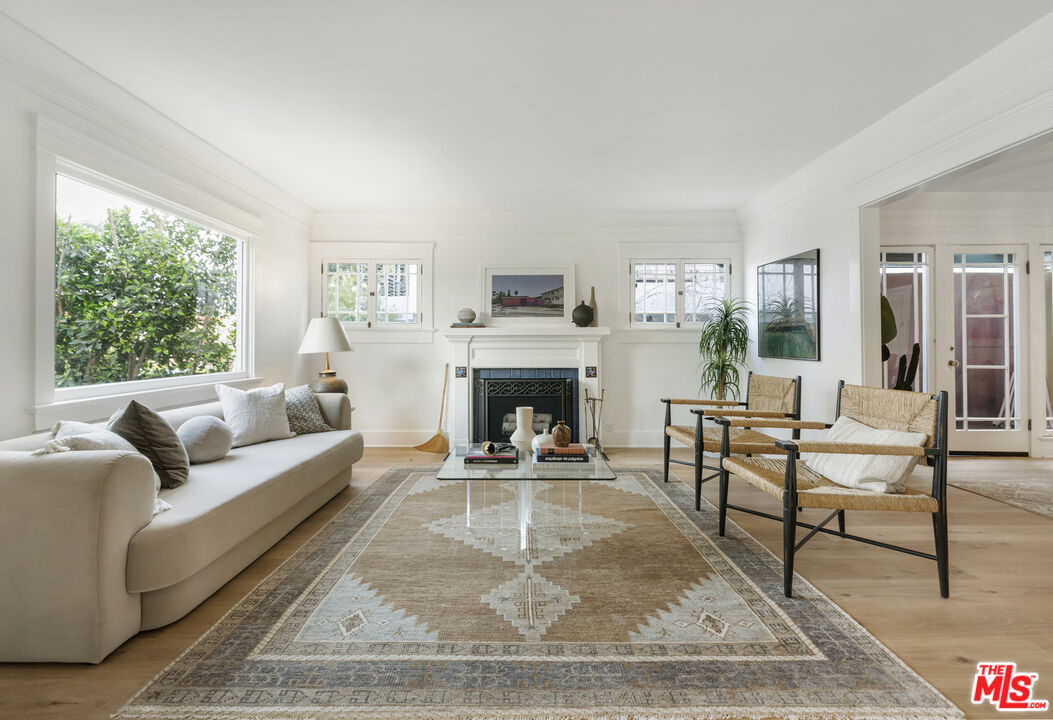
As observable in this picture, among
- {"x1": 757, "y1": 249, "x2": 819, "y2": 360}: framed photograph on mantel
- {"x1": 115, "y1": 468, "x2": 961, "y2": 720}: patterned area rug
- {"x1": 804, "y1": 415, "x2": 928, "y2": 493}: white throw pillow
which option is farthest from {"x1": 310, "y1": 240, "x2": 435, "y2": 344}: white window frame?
{"x1": 804, "y1": 415, "x2": 928, "y2": 493}: white throw pillow

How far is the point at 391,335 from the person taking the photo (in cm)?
541

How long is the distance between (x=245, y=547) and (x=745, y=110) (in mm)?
3672

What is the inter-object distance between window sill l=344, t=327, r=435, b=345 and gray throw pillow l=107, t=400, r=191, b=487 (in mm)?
3002

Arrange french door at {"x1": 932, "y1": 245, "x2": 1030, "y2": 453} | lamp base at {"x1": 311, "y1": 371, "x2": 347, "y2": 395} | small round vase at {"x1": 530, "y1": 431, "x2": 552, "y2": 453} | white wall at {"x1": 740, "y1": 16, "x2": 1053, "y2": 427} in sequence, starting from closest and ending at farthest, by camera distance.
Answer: white wall at {"x1": 740, "y1": 16, "x2": 1053, "y2": 427}, small round vase at {"x1": 530, "y1": 431, "x2": 552, "y2": 453}, lamp base at {"x1": 311, "y1": 371, "x2": 347, "y2": 395}, french door at {"x1": 932, "y1": 245, "x2": 1030, "y2": 453}

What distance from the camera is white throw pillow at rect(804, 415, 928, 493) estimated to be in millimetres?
2264

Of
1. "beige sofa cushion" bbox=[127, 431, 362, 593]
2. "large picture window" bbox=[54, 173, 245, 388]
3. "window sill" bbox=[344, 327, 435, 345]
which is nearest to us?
"beige sofa cushion" bbox=[127, 431, 362, 593]

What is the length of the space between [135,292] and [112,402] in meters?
0.77

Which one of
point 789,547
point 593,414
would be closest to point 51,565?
point 789,547

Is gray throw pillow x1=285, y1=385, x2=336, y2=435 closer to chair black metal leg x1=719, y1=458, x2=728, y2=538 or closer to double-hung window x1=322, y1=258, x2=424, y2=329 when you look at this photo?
double-hung window x1=322, y1=258, x2=424, y2=329

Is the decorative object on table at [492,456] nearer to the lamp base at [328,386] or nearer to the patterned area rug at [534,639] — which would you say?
the patterned area rug at [534,639]

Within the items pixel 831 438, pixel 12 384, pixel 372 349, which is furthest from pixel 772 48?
pixel 372 349

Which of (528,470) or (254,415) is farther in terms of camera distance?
(254,415)

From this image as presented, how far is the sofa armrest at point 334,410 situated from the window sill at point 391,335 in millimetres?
1473

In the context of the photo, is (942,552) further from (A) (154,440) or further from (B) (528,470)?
(A) (154,440)
